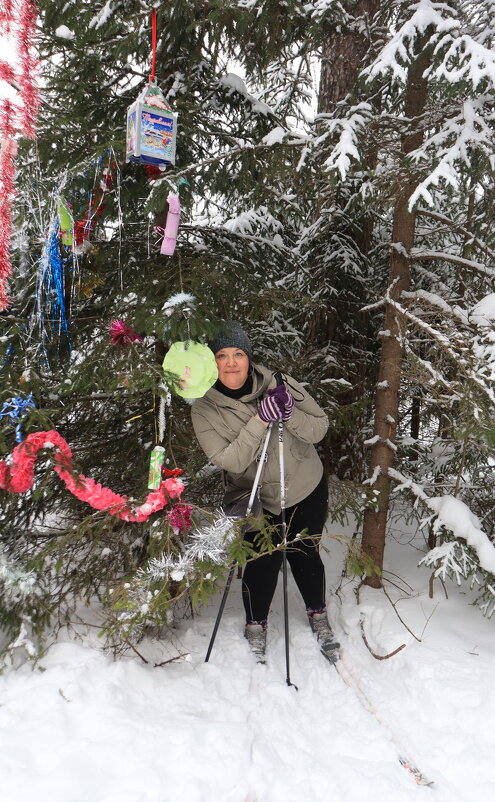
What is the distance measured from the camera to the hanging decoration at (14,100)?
2871mm

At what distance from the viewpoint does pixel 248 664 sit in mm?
3662

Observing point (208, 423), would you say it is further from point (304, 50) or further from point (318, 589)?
point (304, 50)

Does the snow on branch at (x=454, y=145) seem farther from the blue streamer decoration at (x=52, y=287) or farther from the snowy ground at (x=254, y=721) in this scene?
the snowy ground at (x=254, y=721)

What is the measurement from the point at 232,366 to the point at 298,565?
1.63 m

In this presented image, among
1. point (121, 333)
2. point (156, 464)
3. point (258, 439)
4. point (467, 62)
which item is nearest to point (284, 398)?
point (258, 439)

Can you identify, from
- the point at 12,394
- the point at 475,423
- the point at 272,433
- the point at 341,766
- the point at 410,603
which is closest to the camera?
the point at 341,766

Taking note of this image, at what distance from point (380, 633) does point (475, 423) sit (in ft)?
5.86

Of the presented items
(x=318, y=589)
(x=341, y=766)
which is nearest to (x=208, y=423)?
(x=318, y=589)

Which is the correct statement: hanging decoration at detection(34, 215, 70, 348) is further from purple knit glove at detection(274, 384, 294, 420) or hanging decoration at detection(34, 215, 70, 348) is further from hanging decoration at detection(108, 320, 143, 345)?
purple knit glove at detection(274, 384, 294, 420)

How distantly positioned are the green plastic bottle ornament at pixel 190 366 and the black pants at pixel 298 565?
1.23 metres

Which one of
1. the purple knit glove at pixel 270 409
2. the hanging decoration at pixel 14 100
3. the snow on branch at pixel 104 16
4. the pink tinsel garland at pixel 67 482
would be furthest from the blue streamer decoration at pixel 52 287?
the purple knit glove at pixel 270 409

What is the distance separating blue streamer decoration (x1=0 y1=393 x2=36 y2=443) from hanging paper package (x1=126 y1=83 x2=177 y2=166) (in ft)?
5.18

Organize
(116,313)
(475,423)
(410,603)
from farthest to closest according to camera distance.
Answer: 1. (410,603)
2. (116,313)
3. (475,423)

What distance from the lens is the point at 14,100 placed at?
2.94m
